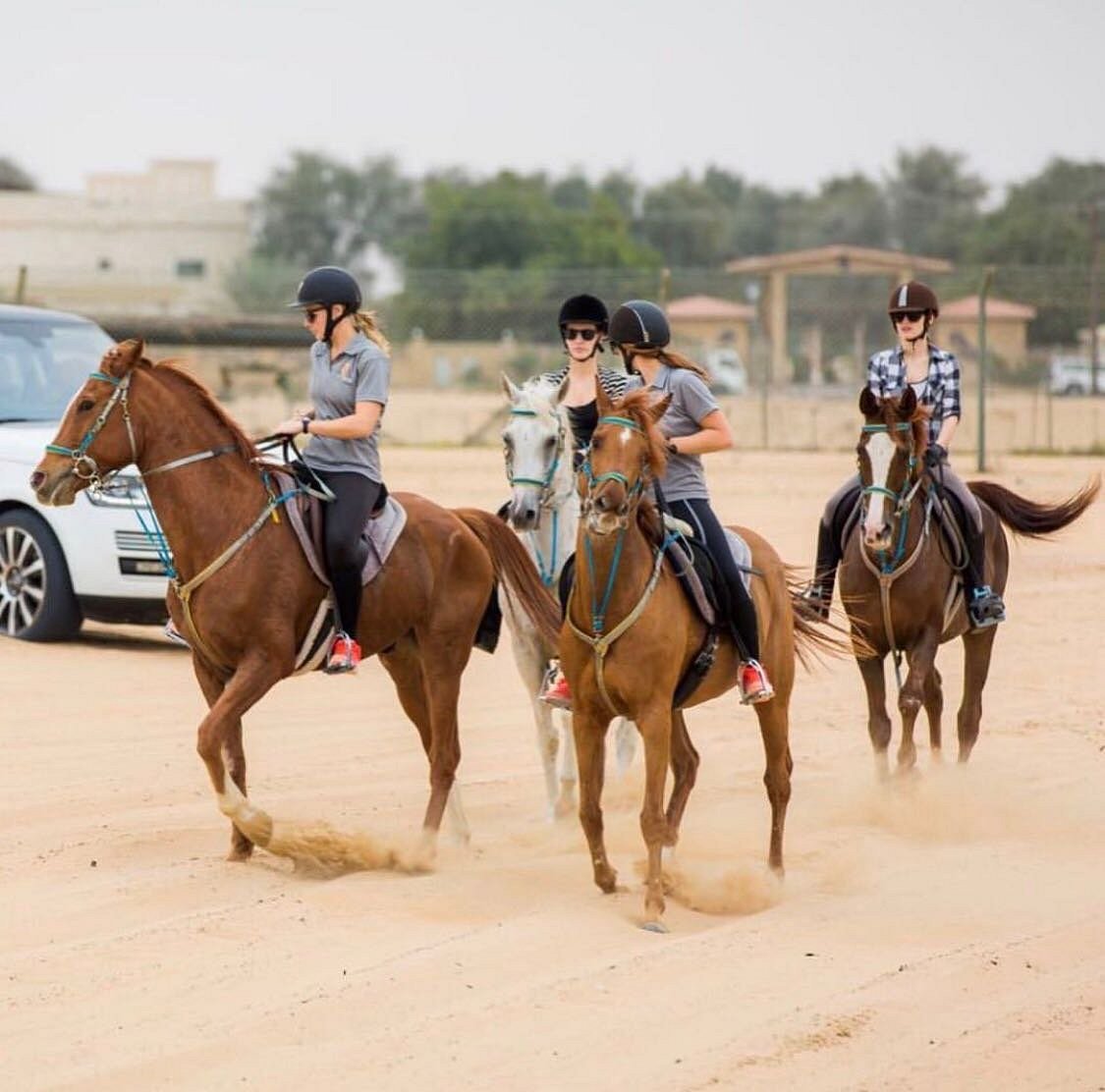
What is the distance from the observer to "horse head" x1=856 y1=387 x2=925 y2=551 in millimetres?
10156

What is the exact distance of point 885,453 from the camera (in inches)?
402

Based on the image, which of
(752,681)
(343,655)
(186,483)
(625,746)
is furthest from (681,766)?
(186,483)

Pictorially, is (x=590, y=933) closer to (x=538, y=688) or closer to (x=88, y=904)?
(x=88, y=904)

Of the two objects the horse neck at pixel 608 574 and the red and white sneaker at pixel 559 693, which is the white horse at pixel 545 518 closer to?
the red and white sneaker at pixel 559 693

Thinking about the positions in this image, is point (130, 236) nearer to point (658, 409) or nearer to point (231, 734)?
point (231, 734)

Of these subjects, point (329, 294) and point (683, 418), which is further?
point (329, 294)

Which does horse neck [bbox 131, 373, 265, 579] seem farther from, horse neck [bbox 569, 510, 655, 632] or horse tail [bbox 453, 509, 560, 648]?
horse neck [bbox 569, 510, 655, 632]

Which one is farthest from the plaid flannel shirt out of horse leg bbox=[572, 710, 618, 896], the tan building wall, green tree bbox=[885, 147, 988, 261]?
green tree bbox=[885, 147, 988, 261]

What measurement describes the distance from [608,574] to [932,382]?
154 inches

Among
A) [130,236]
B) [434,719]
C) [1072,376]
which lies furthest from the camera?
[130,236]

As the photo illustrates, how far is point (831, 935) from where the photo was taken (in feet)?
24.6

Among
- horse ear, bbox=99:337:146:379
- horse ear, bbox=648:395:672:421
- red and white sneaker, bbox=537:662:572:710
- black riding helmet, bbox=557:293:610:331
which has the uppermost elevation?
black riding helmet, bbox=557:293:610:331

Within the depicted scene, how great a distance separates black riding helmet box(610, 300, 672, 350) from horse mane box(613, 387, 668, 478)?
727 millimetres

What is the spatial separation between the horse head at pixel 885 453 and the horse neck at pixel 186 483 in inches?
125
